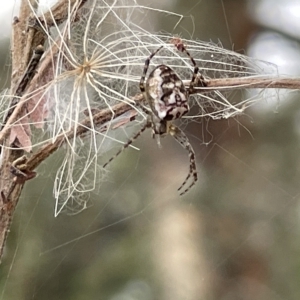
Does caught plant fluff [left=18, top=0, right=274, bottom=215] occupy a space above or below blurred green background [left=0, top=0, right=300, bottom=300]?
above

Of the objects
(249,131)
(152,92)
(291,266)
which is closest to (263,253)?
(291,266)

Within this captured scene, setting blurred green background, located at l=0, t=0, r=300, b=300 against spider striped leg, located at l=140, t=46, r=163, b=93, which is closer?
spider striped leg, located at l=140, t=46, r=163, b=93

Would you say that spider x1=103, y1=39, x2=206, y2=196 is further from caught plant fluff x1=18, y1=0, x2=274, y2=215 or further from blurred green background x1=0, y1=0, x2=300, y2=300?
blurred green background x1=0, y1=0, x2=300, y2=300

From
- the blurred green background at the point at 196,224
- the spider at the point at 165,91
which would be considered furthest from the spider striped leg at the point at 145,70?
the blurred green background at the point at 196,224

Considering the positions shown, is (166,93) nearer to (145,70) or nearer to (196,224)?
(145,70)

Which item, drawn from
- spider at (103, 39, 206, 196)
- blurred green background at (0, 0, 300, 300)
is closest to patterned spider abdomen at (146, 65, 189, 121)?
spider at (103, 39, 206, 196)

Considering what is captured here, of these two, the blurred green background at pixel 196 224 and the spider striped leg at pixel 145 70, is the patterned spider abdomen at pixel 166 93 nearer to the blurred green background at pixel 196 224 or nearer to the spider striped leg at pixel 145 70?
the spider striped leg at pixel 145 70
